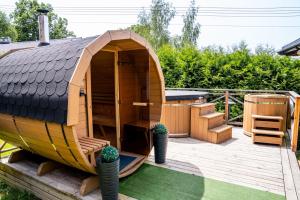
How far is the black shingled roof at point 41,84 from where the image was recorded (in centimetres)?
269

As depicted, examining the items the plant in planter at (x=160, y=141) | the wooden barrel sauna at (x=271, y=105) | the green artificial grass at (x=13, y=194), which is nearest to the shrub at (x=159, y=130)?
the plant in planter at (x=160, y=141)

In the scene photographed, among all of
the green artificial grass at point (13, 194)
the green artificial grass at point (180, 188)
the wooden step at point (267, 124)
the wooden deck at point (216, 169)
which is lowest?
the green artificial grass at point (13, 194)

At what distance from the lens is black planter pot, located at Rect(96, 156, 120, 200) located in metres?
2.84

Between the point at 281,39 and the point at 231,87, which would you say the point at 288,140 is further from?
the point at 281,39

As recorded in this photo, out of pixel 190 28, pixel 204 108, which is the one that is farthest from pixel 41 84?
pixel 190 28

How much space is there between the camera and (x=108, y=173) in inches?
112

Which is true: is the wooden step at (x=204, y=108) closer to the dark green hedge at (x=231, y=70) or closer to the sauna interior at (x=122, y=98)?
→ the sauna interior at (x=122, y=98)

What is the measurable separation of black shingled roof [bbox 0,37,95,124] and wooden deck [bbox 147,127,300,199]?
2.25 metres

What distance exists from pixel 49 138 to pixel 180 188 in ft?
6.26

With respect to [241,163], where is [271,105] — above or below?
above

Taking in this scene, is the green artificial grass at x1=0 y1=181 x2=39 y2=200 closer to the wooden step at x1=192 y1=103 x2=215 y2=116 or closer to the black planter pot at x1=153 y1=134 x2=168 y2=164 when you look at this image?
the black planter pot at x1=153 y1=134 x2=168 y2=164

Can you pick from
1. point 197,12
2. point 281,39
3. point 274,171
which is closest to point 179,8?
point 197,12

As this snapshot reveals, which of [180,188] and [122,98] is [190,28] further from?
[180,188]

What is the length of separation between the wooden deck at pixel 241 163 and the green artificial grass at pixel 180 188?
7.5 inches
